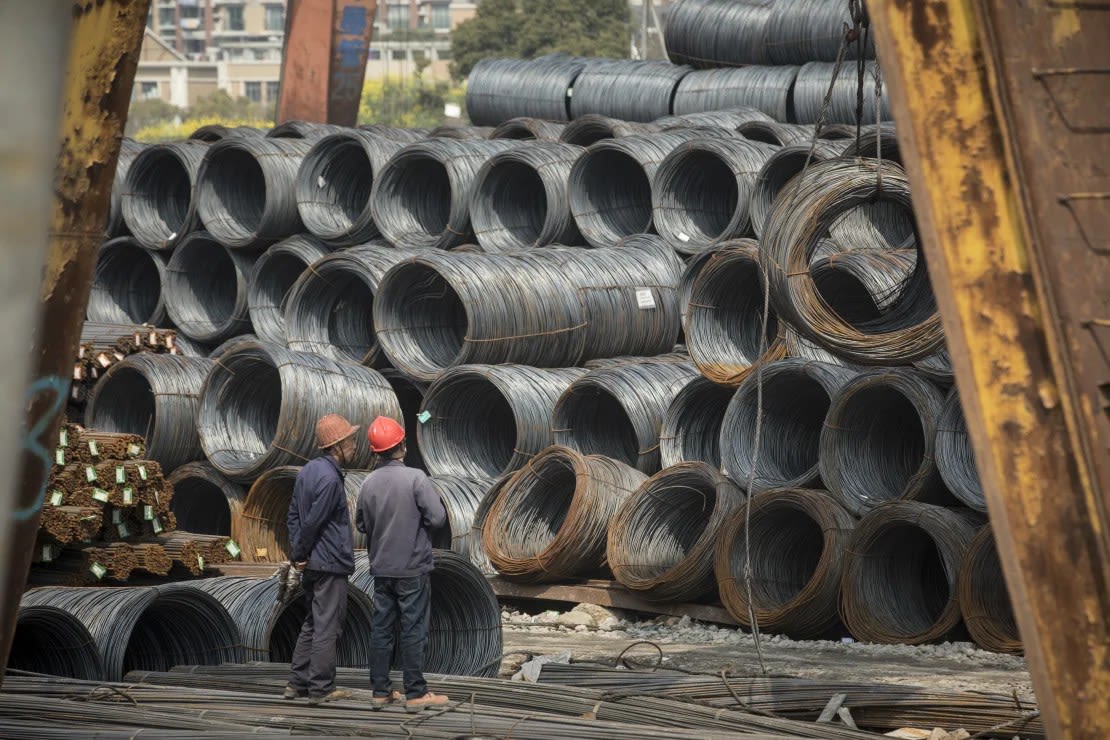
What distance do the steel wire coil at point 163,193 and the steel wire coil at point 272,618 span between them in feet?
22.8

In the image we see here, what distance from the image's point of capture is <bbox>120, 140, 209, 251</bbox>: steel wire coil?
50.2 feet

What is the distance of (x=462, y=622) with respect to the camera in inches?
348

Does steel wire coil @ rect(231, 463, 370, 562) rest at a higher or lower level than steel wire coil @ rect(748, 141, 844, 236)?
lower

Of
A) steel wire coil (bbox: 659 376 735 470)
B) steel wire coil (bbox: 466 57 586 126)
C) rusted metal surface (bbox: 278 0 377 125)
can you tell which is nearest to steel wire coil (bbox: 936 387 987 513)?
steel wire coil (bbox: 659 376 735 470)

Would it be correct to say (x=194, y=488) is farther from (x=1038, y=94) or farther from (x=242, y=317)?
(x=1038, y=94)

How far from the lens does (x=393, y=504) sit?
6.98m

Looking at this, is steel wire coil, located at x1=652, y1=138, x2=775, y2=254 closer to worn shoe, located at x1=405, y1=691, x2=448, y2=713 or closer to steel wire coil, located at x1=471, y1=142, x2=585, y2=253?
steel wire coil, located at x1=471, y1=142, x2=585, y2=253

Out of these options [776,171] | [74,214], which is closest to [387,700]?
[74,214]

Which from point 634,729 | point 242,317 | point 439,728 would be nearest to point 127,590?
point 439,728

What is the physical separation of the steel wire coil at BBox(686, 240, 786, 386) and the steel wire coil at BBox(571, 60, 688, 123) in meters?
6.67

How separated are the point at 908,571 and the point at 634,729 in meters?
5.17

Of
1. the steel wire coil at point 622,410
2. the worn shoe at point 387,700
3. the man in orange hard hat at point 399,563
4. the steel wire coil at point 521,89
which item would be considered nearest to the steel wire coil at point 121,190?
the steel wire coil at point 521,89

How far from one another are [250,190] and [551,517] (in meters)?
5.97

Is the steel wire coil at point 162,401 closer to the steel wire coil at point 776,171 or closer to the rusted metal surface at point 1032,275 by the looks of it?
the steel wire coil at point 776,171
